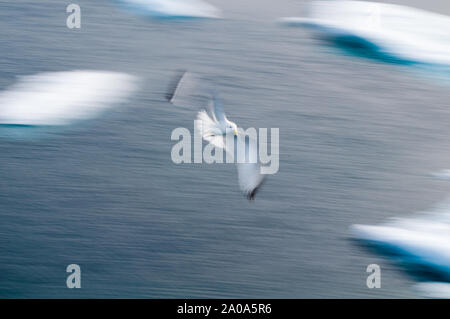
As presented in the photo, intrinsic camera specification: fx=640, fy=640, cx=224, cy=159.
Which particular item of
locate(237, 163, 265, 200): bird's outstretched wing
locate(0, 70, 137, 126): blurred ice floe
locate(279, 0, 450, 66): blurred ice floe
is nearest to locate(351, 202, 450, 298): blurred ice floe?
locate(237, 163, 265, 200): bird's outstretched wing

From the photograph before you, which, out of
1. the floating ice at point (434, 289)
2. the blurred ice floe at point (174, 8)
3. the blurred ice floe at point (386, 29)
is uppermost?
the blurred ice floe at point (174, 8)

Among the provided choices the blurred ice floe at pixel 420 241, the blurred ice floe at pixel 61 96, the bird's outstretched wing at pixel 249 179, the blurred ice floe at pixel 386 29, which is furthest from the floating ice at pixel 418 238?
the blurred ice floe at pixel 61 96

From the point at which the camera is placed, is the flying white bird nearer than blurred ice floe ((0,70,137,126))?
Yes

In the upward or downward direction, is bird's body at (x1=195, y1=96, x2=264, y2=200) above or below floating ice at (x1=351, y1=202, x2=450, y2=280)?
above

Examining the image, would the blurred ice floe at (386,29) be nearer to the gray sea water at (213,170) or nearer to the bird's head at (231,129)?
the gray sea water at (213,170)

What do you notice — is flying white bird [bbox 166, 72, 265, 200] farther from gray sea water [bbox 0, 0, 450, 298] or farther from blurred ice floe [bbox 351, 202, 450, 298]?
blurred ice floe [bbox 351, 202, 450, 298]

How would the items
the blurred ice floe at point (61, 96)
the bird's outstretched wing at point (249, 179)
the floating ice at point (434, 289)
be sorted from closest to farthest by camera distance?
the floating ice at point (434, 289)
the bird's outstretched wing at point (249, 179)
the blurred ice floe at point (61, 96)

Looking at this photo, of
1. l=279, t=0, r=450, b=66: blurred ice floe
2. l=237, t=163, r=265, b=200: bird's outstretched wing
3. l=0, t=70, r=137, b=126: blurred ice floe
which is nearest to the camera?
l=237, t=163, r=265, b=200: bird's outstretched wing
